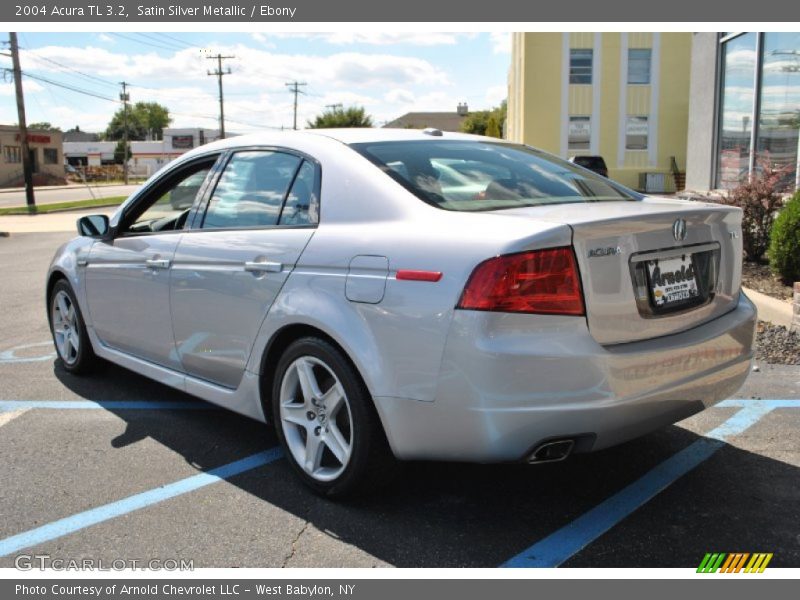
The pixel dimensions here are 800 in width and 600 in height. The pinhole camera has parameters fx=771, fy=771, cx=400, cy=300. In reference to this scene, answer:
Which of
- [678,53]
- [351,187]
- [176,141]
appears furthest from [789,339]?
[176,141]

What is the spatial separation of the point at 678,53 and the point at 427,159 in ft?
116

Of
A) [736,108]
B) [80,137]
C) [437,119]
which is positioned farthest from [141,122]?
[736,108]

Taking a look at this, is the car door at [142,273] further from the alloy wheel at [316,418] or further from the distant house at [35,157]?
the distant house at [35,157]

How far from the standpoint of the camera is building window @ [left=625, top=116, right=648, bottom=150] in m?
35.5

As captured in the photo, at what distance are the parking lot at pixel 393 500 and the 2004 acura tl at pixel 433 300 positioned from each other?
317mm

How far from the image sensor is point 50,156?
244 feet

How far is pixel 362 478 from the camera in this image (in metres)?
3.30

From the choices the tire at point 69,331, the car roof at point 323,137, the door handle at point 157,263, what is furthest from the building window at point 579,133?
the door handle at point 157,263

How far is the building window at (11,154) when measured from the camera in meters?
Result: 68.2

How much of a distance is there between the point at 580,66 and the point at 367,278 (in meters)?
34.4

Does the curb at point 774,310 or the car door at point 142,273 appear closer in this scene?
the car door at point 142,273

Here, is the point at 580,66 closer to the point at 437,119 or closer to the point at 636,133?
the point at 636,133

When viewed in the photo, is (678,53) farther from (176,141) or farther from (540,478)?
(176,141)

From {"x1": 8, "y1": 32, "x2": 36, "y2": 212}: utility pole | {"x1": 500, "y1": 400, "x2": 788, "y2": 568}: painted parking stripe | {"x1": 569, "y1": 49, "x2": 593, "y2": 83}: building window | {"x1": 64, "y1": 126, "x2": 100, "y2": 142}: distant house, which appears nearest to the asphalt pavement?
{"x1": 8, "y1": 32, "x2": 36, "y2": 212}: utility pole
